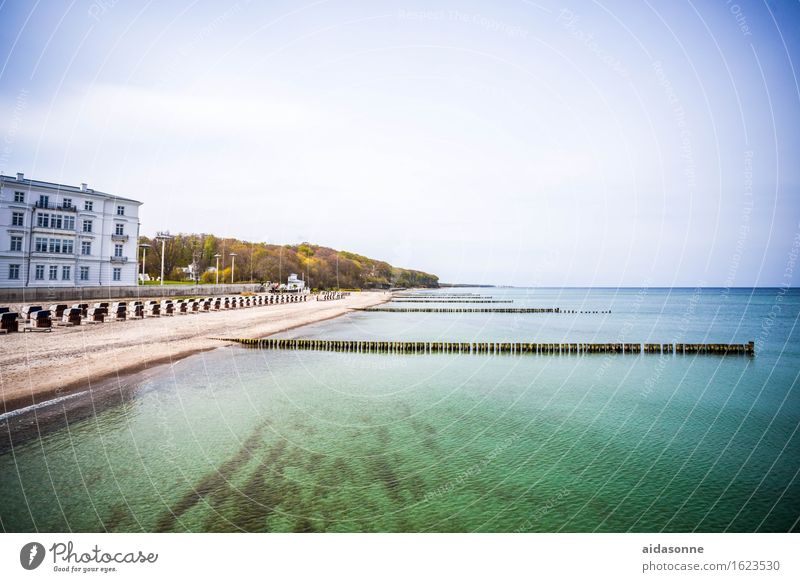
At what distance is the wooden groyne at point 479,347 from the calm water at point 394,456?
23.3ft

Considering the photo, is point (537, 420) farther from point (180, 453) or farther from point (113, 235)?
point (113, 235)

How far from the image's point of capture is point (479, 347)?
95.4ft

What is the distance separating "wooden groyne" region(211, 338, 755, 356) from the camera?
1062 inches

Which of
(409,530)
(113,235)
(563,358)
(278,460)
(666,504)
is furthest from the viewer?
(113,235)

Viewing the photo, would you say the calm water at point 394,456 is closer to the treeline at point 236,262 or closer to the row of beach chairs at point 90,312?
the row of beach chairs at point 90,312

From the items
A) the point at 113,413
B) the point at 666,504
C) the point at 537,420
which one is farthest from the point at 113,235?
the point at 666,504

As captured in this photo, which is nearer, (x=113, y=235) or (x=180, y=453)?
(x=180, y=453)

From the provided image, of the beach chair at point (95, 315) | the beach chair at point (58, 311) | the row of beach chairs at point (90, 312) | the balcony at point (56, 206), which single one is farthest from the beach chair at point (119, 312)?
the balcony at point (56, 206)

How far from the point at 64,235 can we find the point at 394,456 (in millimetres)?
54522

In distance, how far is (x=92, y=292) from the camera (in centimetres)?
4153
